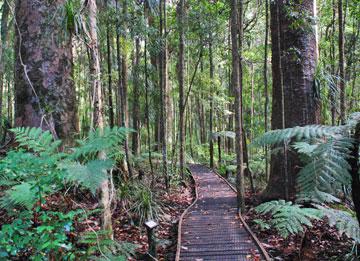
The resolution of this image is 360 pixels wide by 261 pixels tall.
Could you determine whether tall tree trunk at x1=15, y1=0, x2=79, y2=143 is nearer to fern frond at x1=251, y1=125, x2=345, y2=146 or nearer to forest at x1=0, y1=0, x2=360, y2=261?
forest at x1=0, y1=0, x2=360, y2=261

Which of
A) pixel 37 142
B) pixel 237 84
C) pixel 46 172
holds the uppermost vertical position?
pixel 237 84

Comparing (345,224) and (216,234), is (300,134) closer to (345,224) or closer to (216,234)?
(345,224)

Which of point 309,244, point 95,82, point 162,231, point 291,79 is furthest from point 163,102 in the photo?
point 309,244

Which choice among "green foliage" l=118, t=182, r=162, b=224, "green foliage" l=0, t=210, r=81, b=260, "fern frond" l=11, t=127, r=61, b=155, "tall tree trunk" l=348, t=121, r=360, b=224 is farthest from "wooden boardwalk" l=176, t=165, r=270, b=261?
"fern frond" l=11, t=127, r=61, b=155

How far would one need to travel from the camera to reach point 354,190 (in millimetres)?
2727

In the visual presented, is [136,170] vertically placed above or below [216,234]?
above

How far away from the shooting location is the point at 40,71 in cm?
639

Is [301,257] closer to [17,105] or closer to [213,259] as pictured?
[213,259]

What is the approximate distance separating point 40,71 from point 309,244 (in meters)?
5.49

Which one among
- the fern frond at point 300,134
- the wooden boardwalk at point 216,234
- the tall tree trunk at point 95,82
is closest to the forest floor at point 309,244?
the wooden boardwalk at point 216,234

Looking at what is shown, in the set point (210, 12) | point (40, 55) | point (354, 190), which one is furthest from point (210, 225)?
point (210, 12)

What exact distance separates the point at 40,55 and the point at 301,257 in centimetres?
565

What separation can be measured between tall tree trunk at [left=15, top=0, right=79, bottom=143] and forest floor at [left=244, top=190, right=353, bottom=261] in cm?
443

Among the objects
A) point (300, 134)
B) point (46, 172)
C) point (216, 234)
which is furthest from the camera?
point (216, 234)
